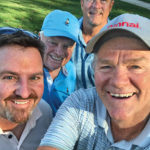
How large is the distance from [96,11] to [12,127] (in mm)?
2278

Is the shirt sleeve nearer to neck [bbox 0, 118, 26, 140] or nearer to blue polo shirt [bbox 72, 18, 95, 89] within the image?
neck [bbox 0, 118, 26, 140]

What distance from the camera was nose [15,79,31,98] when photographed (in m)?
2.01

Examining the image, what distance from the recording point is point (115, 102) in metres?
1.78

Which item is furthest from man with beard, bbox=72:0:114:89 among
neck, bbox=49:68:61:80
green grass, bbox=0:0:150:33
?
green grass, bbox=0:0:150:33

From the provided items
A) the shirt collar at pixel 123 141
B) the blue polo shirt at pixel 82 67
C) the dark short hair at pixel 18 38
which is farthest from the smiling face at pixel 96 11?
the shirt collar at pixel 123 141

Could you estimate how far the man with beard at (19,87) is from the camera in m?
2.02

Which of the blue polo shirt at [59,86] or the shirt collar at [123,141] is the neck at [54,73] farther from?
A: the shirt collar at [123,141]

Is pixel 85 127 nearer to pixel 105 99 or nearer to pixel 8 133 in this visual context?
pixel 105 99

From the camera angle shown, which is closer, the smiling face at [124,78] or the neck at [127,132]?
the smiling face at [124,78]

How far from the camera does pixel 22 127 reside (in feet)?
7.38

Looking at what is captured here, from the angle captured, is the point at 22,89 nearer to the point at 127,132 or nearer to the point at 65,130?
the point at 65,130

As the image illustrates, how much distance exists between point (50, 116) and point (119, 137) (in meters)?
0.80

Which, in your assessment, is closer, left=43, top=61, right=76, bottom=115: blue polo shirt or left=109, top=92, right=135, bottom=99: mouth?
left=109, top=92, right=135, bottom=99: mouth

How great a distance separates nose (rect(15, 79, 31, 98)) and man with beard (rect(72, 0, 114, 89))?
1396 mm
